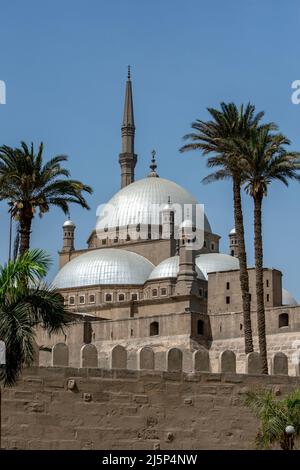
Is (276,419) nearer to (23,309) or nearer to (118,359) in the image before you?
(118,359)

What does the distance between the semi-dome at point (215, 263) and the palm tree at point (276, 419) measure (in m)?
50.9

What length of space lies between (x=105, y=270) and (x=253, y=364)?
53.0m

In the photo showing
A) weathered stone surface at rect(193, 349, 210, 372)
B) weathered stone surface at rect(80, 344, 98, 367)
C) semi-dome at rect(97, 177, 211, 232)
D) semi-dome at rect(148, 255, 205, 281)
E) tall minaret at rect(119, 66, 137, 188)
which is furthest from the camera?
tall minaret at rect(119, 66, 137, 188)

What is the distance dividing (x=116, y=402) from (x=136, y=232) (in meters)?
62.2

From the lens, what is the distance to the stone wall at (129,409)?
21359 mm

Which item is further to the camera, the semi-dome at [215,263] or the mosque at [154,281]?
the semi-dome at [215,263]

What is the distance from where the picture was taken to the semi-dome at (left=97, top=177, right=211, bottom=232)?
8525 centimetres

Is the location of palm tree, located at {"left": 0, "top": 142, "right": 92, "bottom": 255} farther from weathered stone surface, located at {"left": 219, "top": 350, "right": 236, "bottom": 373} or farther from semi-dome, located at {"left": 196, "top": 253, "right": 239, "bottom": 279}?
semi-dome, located at {"left": 196, "top": 253, "right": 239, "bottom": 279}

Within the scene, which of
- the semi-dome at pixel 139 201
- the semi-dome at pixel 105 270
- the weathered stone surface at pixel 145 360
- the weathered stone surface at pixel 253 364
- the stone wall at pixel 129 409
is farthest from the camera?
the semi-dome at pixel 139 201

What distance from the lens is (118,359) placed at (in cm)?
2280

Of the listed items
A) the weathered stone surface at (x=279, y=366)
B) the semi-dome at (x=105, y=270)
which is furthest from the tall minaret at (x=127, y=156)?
the weathered stone surface at (x=279, y=366)

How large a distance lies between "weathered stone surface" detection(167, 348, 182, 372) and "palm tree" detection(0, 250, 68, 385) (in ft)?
12.8

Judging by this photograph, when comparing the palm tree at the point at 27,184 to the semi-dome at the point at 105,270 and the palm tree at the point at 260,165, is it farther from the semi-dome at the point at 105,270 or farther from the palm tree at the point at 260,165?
the semi-dome at the point at 105,270

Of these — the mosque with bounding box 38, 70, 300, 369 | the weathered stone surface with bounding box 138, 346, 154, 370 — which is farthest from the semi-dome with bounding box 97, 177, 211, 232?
the weathered stone surface with bounding box 138, 346, 154, 370
